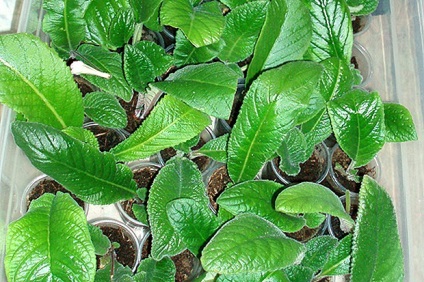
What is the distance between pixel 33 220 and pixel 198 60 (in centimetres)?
38

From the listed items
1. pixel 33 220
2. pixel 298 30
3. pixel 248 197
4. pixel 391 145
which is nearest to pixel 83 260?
pixel 33 220

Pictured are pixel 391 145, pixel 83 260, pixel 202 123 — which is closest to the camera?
pixel 83 260

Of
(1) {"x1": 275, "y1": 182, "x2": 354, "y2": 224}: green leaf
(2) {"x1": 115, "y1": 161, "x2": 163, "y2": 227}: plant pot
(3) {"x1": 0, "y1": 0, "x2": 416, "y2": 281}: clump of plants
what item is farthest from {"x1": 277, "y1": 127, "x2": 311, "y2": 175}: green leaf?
(2) {"x1": 115, "y1": 161, "x2": 163, "y2": 227}: plant pot

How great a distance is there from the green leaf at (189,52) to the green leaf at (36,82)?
195 millimetres

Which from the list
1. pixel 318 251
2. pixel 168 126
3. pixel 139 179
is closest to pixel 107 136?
pixel 139 179

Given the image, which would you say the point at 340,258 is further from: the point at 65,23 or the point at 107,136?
the point at 65,23

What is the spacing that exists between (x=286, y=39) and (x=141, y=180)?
35 cm

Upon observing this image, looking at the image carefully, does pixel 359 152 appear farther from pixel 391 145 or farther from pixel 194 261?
pixel 194 261

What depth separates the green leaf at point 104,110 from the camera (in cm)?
85

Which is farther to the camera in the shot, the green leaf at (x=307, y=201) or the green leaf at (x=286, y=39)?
the green leaf at (x=286, y=39)

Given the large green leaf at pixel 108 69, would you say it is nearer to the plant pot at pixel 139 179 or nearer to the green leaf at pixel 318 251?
the plant pot at pixel 139 179

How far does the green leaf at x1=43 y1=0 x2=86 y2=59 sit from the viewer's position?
0.87 metres

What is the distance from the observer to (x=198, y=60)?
0.89m

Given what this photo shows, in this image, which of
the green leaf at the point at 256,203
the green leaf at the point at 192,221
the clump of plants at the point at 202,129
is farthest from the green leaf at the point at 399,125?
the green leaf at the point at 192,221
